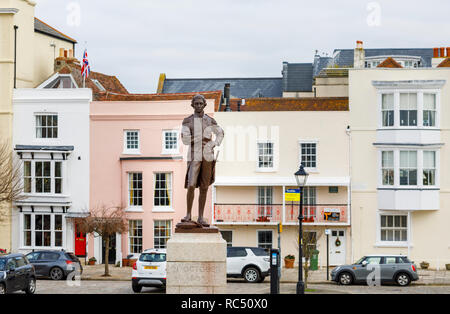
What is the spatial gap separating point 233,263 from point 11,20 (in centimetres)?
1739

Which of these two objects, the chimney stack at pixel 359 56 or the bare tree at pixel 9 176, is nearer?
the bare tree at pixel 9 176

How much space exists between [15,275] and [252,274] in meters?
9.66

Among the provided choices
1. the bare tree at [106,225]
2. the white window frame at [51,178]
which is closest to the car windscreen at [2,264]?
the bare tree at [106,225]

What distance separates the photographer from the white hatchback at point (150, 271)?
26234 millimetres

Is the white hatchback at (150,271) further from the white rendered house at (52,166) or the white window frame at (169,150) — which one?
the white rendered house at (52,166)

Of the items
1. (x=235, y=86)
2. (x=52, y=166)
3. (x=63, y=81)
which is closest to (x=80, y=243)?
(x=52, y=166)

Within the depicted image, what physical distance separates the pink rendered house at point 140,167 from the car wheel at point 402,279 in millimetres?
10304

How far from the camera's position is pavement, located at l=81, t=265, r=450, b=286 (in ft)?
103

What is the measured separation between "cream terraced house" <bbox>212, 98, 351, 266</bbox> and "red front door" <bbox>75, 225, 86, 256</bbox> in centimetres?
654

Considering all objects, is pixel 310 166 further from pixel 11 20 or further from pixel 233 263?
pixel 11 20

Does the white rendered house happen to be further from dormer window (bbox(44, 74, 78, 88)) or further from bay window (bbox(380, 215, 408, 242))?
bay window (bbox(380, 215, 408, 242))
